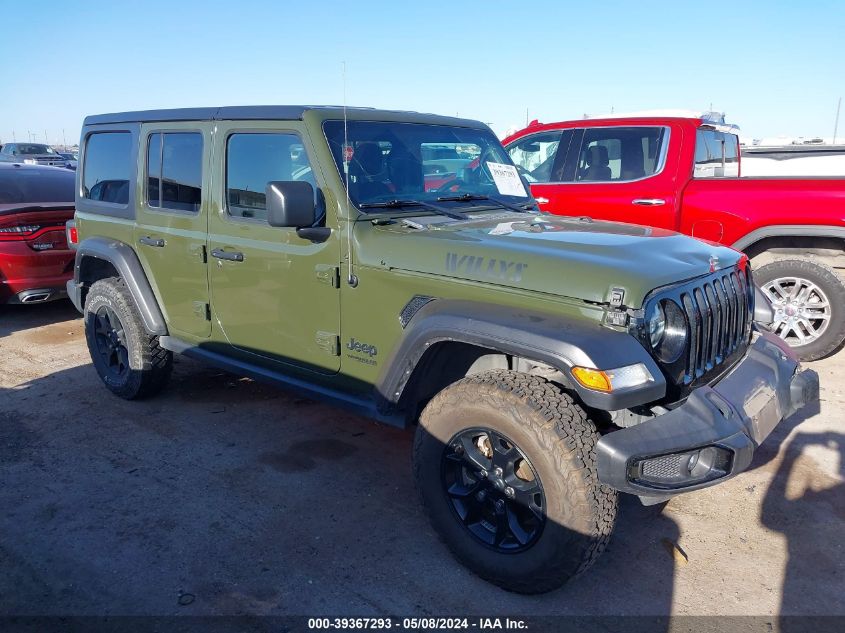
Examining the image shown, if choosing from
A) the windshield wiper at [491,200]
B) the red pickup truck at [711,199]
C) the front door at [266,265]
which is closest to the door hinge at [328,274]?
the front door at [266,265]

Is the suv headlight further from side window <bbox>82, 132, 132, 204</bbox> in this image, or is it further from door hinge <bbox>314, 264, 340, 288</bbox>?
side window <bbox>82, 132, 132, 204</bbox>

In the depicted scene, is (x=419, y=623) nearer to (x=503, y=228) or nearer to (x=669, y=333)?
(x=669, y=333)

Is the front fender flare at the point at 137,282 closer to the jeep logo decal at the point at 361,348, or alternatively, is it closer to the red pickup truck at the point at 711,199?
the jeep logo decal at the point at 361,348

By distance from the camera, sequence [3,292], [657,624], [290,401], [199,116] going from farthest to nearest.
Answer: [3,292], [290,401], [199,116], [657,624]

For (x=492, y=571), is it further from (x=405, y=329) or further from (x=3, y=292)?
(x=3, y=292)

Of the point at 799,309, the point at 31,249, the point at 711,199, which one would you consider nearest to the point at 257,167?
the point at 711,199

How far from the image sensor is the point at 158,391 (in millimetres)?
4910

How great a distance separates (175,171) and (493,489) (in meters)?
2.82

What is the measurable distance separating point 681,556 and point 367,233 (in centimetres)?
208

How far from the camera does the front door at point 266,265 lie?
3420 mm

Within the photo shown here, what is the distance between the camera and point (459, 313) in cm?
278

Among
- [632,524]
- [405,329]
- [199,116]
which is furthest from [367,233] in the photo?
[632,524]

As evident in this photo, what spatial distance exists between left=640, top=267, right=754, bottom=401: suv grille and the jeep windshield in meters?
1.34

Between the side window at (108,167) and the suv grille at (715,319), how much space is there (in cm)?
365
